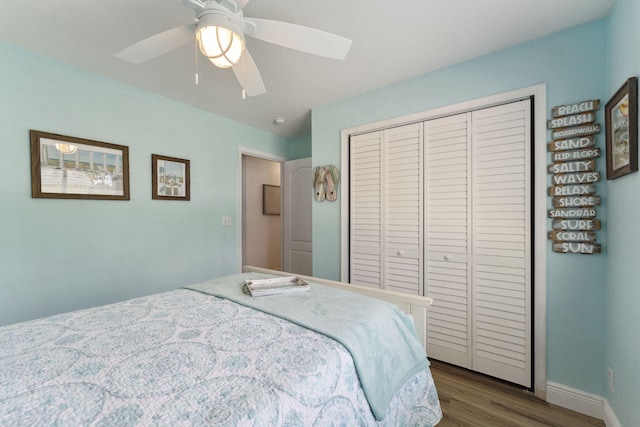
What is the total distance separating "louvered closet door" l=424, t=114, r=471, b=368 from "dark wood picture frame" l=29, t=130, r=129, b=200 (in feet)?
8.35

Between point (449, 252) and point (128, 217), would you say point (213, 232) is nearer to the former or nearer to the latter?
point (128, 217)

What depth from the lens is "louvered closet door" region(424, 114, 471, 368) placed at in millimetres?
2002

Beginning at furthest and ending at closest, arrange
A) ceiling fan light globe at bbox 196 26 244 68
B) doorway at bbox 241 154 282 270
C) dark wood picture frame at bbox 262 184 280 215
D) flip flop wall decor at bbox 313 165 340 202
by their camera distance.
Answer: dark wood picture frame at bbox 262 184 280 215 → doorway at bbox 241 154 282 270 → flip flop wall decor at bbox 313 165 340 202 → ceiling fan light globe at bbox 196 26 244 68

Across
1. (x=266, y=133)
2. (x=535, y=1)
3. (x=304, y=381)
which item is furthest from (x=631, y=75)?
(x=266, y=133)

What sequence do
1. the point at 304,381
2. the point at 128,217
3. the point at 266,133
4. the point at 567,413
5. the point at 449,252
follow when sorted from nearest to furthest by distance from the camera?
the point at 304,381
the point at 567,413
the point at 449,252
the point at 128,217
the point at 266,133

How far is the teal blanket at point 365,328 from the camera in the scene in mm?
1012

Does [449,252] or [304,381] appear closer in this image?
[304,381]

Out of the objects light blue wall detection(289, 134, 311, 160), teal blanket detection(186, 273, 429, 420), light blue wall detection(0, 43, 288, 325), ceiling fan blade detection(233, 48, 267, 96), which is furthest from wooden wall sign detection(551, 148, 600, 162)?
light blue wall detection(0, 43, 288, 325)

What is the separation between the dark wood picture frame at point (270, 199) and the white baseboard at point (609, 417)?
441 centimetres

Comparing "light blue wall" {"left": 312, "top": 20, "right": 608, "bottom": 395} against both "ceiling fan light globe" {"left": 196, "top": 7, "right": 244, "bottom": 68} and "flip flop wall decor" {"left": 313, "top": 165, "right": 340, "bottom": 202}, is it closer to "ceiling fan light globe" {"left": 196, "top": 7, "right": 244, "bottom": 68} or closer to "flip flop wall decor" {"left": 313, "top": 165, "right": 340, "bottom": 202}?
"flip flop wall decor" {"left": 313, "top": 165, "right": 340, "bottom": 202}

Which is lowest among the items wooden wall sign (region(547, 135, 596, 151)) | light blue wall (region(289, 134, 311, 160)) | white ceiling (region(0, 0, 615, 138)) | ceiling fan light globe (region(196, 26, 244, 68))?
wooden wall sign (region(547, 135, 596, 151))

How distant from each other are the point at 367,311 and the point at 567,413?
151cm

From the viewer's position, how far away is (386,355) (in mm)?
1137

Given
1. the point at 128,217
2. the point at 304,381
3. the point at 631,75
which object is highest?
the point at 631,75
